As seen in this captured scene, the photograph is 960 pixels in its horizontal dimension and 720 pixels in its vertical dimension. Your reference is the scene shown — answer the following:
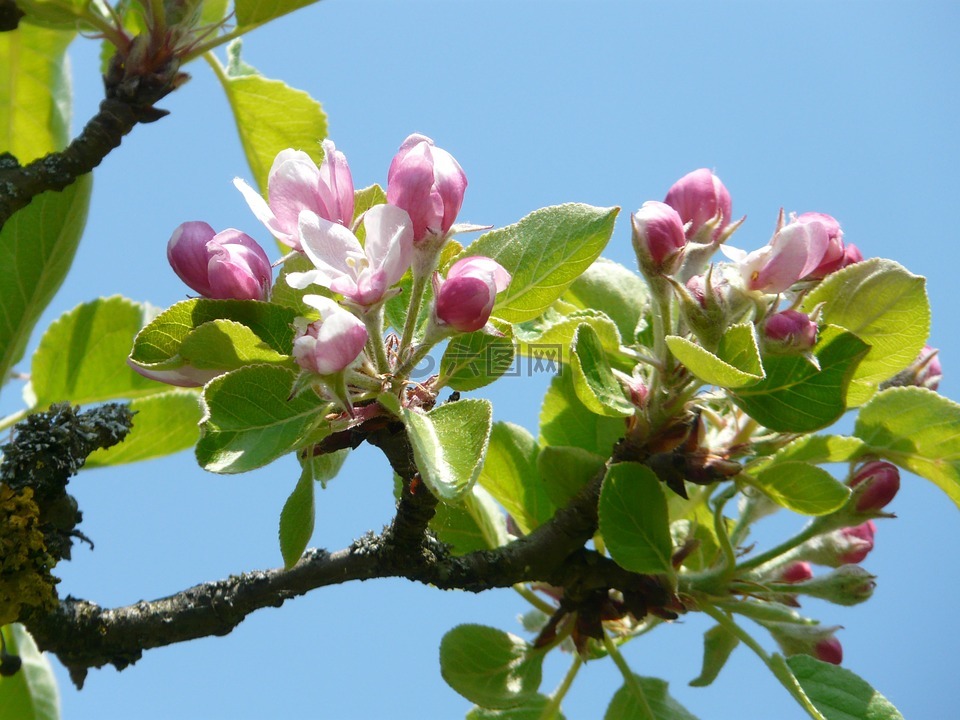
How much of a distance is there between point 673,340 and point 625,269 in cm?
49

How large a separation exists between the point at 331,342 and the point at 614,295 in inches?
26.5

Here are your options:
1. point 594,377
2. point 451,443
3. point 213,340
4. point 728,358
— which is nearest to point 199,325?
point 213,340

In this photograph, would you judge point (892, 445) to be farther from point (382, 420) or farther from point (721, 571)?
point (382, 420)

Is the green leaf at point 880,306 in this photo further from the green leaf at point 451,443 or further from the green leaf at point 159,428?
the green leaf at point 159,428

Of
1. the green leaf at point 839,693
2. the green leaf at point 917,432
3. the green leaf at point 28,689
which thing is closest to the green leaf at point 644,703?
the green leaf at point 839,693


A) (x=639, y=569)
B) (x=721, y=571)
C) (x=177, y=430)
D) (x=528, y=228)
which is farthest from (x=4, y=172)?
(x=721, y=571)

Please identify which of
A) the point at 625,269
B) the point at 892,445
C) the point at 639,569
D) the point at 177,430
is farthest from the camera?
the point at 177,430

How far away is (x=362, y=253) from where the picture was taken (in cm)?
90

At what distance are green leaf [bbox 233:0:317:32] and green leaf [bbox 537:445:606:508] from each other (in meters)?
0.84

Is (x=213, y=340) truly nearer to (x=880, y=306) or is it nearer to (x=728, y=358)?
(x=728, y=358)

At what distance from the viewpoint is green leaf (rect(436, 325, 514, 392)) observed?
1022mm

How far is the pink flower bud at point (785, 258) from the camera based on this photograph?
3.34ft

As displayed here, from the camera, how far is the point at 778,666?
48.9 inches

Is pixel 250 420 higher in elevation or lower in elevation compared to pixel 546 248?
lower
